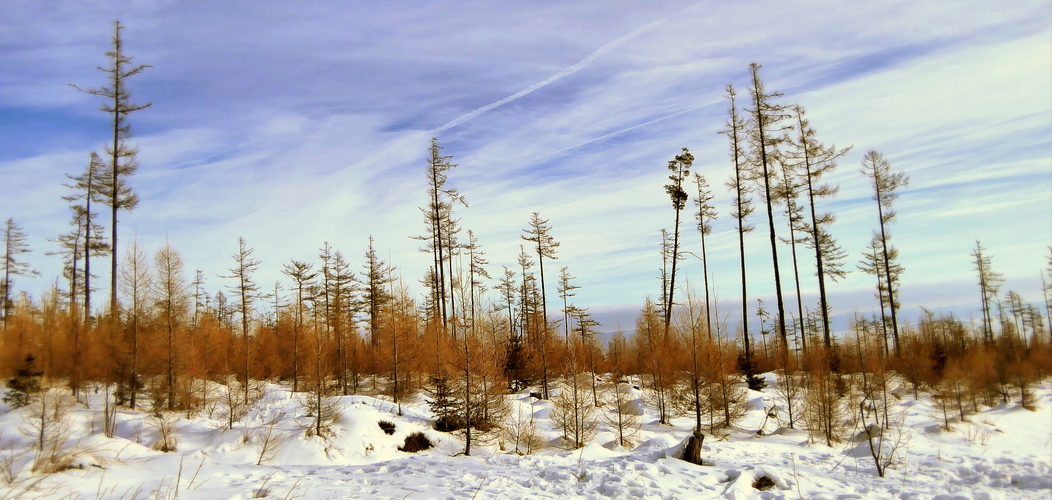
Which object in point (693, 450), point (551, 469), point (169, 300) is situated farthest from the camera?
point (169, 300)

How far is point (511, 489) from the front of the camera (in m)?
9.77

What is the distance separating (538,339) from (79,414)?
23.7 meters

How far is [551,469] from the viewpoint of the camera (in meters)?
11.2

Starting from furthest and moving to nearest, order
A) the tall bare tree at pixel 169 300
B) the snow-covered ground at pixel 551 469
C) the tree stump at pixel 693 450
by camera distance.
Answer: the tall bare tree at pixel 169 300 < the tree stump at pixel 693 450 < the snow-covered ground at pixel 551 469

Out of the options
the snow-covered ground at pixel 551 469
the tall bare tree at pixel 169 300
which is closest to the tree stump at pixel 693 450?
the snow-covered ground at pixel 551 469

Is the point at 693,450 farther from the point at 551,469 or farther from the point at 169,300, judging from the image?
the point at 169,300

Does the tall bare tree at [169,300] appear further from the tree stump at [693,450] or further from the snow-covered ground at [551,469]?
the tree stump at [693,450]

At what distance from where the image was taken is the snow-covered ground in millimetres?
8992

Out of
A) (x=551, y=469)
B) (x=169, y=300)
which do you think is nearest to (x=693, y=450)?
(x=551, y=469)

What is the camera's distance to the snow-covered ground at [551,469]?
354 inches

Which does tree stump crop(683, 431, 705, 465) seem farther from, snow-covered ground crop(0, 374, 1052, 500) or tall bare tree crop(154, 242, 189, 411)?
tall bare tree crop(154, 242, 189, 411)

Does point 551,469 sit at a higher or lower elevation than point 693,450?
higher

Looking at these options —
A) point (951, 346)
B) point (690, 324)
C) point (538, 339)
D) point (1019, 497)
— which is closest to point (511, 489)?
point (1019, 497)

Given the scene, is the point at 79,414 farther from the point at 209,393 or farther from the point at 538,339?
the point at 538,339
